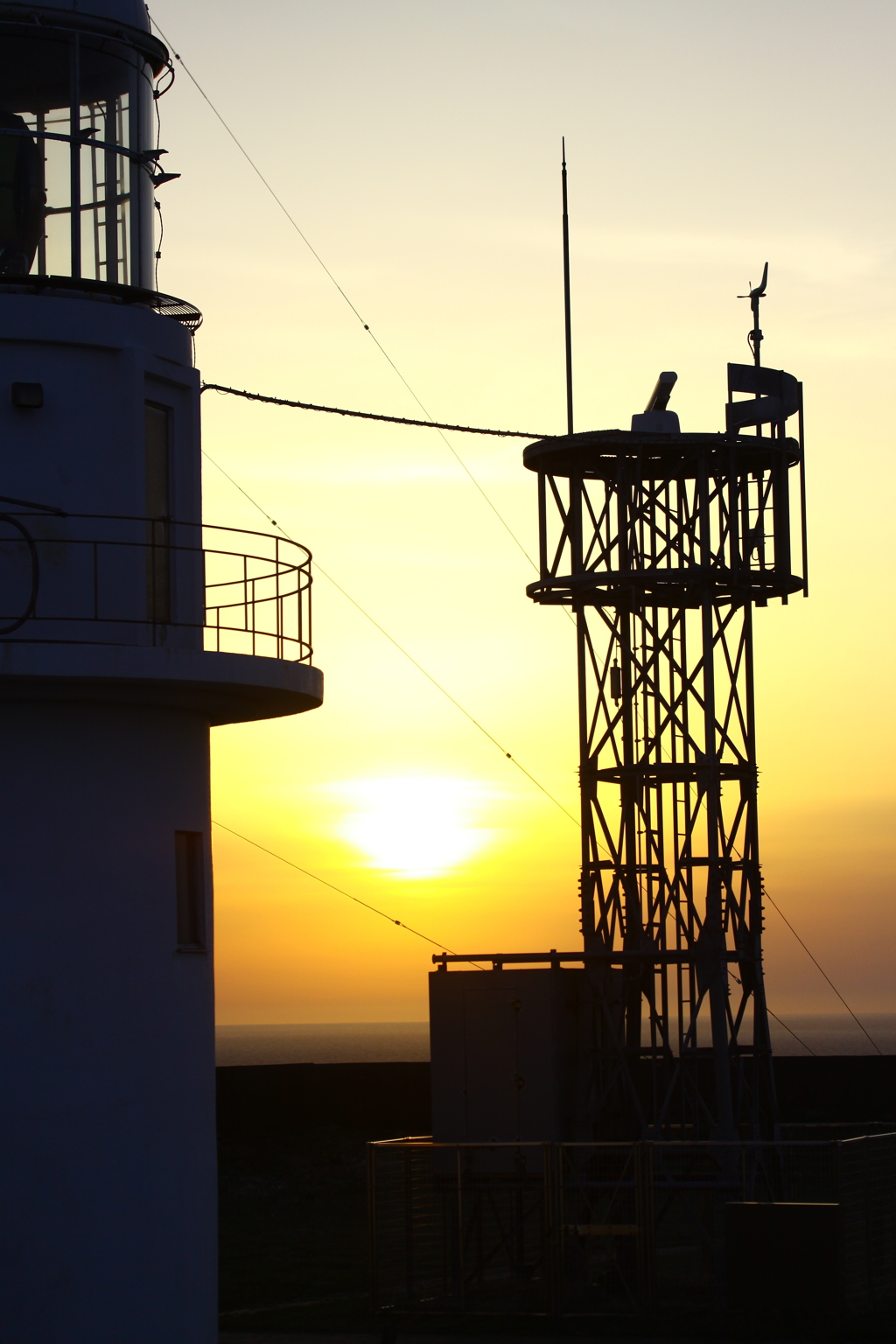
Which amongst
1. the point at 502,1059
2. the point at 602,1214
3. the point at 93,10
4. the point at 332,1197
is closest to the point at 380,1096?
the point at 332,1197

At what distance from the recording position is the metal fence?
19.9 metres

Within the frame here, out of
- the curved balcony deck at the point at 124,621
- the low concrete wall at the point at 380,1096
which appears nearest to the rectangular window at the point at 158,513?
the curved balcony deck at the point at 124,621

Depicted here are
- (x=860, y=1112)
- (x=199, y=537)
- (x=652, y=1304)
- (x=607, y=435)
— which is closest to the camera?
(x=199, y=537)

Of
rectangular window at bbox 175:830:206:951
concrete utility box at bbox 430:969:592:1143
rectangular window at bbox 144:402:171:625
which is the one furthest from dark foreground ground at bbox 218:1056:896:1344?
rectangular window at bbox 144:402:171:625

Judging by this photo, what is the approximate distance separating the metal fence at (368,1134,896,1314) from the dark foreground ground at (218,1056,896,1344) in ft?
2.18

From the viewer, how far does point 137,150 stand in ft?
56.0

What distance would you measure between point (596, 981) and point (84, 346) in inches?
435

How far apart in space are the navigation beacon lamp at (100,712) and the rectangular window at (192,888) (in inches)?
1.0

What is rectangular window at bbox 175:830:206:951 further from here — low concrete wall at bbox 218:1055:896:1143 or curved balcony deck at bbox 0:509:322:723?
low concrete wall at bbox 218:1055:896:1143

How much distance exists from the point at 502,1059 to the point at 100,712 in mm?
8736

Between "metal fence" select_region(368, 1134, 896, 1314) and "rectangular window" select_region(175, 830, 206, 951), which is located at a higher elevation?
"rectangular window" select_region(175, 830, 206, 951)

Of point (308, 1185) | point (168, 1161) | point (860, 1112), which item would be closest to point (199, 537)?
point (168, 1161)

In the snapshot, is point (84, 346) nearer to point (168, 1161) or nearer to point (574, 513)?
point (168, 1161)

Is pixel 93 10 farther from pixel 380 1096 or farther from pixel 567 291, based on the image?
pixel 380 1096
